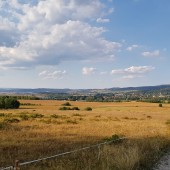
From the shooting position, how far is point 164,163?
15.1 m

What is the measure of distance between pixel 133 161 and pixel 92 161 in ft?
5.09

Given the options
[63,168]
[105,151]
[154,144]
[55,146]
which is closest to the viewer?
[63,168]

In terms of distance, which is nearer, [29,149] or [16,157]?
[16,157]

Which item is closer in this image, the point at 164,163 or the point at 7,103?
the point at 164,163

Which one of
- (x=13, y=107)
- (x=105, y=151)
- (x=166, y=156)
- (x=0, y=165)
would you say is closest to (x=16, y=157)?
(x=0, y=165)

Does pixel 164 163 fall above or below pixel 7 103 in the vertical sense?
above

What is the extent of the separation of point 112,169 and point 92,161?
5.16 ft

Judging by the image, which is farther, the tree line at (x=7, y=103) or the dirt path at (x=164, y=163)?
the tree line at (x=7, y=103)

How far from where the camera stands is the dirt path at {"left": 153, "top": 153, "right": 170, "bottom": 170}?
1411cm

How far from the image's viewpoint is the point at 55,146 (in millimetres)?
21234

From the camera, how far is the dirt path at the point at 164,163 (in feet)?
46.3

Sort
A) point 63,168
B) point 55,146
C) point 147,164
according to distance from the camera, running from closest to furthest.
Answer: point 63,168 < point 147,164 < point 55,146

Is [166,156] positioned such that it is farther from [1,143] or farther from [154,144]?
[1,143]

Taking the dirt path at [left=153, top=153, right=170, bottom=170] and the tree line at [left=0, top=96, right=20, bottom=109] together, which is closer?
the dirt path at [left=153, top=153, right=170, bottom=170]
